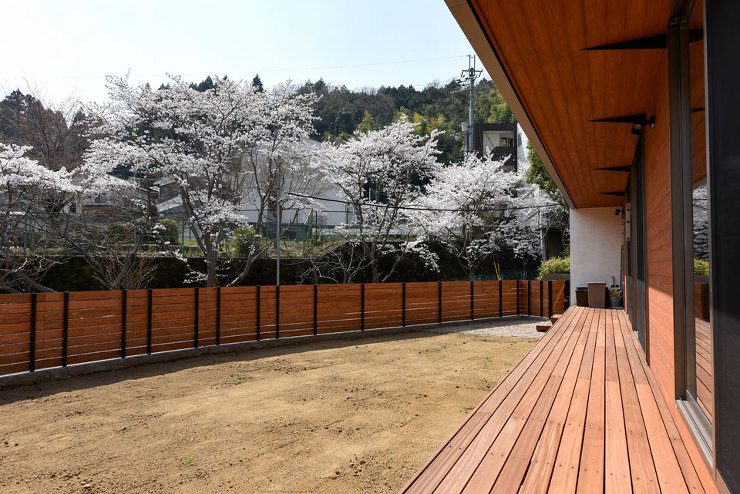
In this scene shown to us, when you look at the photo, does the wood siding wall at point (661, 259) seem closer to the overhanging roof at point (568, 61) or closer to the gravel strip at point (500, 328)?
the overhanging roof at point (568, 61)

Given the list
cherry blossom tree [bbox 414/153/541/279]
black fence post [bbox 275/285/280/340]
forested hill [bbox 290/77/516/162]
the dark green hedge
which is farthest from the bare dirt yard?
forested hill [bbox 290/77/516/162]

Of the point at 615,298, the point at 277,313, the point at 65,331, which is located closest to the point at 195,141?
the point at 277,313

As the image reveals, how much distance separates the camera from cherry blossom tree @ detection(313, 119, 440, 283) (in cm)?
1769

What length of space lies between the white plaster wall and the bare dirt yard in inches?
183

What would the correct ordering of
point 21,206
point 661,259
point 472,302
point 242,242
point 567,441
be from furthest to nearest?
point 242,242, point 472,302, point 21,206, point 661,259, point 567,441

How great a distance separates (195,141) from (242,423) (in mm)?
10990

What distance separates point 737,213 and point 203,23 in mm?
12766

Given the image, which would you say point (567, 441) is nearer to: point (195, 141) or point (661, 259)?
point (661, 259)

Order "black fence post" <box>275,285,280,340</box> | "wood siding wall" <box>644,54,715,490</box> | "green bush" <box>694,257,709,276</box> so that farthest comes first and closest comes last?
"black fence post" <box>275,285,280,340</box> < "wood siding wall" <box>644,54,715,490</box> < "green bush" <box>694,257,709,276</box>

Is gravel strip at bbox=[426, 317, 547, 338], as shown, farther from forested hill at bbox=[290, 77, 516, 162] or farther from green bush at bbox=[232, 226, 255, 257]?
forested hill at bbox=[290, 77, 516, 162]

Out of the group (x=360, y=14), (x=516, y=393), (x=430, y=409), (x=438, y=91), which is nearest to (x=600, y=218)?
(x=360, y=14)

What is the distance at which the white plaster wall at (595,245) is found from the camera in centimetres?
1168

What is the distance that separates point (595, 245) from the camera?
465 inches

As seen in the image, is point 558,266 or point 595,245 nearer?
point 595,245
